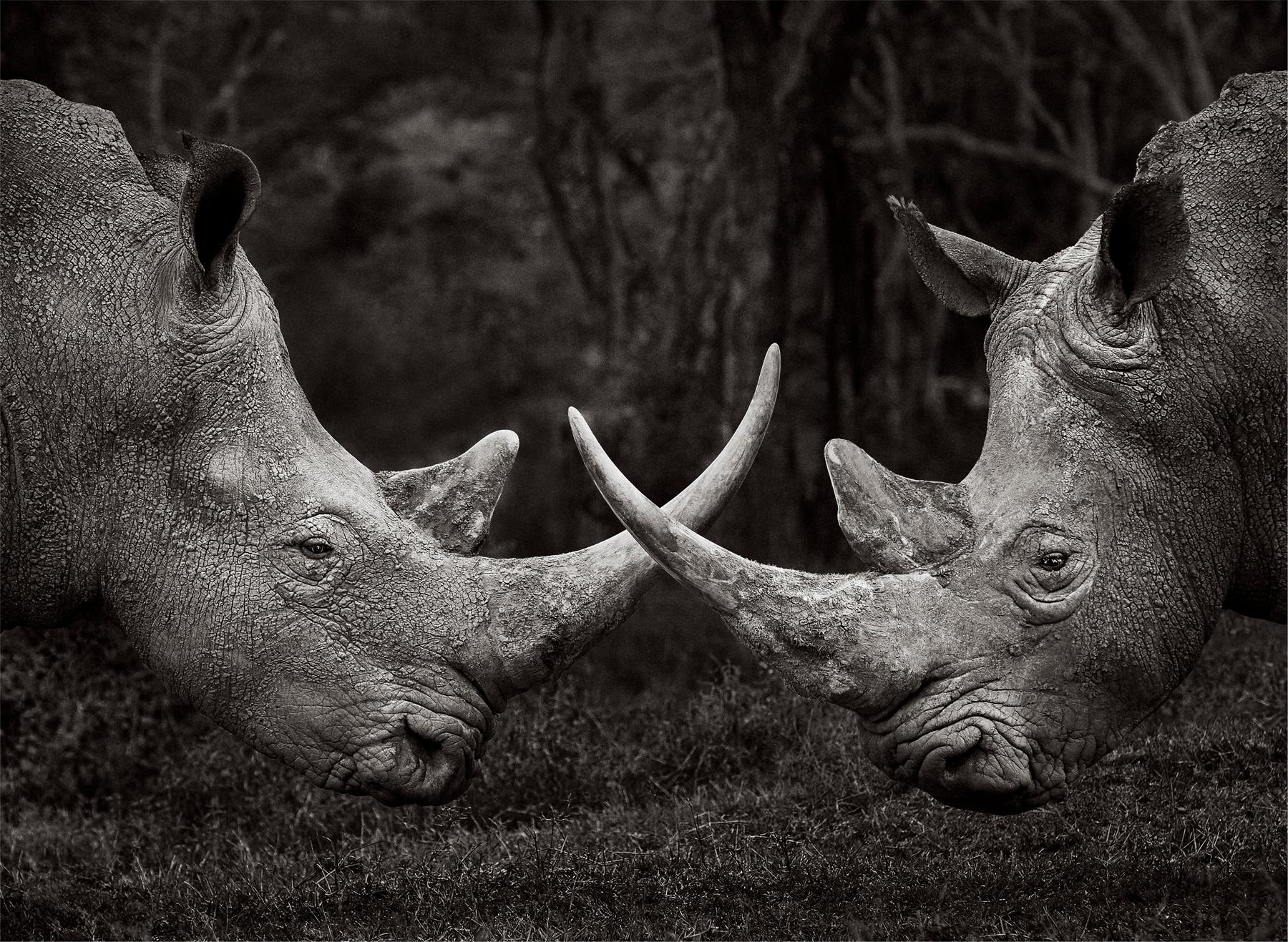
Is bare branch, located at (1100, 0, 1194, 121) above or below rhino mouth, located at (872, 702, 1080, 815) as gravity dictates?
above

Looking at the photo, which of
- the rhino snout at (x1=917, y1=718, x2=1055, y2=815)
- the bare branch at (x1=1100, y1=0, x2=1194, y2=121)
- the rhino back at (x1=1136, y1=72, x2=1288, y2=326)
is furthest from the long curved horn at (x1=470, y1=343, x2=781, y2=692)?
the bare branch at (x1=1100, y1=0, x2=1194, y2=121)

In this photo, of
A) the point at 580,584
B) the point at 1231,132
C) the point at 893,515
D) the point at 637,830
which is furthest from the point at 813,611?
the point at 1231,132

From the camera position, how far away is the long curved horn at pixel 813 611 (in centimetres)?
505

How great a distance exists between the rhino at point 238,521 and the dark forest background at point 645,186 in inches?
162

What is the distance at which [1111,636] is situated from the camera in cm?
521

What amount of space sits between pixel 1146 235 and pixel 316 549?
2.58 m

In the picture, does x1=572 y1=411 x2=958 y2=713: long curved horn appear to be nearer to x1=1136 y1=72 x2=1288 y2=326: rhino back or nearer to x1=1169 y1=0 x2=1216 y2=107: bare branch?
x1=1136 y1=72 x2=1288 y2=326: rhino back

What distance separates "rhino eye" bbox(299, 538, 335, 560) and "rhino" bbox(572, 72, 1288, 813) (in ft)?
2.73

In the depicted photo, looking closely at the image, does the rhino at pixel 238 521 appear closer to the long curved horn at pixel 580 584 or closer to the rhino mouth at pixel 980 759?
the long curved horn at pixel 580 584

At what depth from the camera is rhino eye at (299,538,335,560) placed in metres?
5.46

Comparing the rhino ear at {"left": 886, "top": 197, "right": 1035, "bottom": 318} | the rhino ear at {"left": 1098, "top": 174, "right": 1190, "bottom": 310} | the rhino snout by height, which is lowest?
the rhino snout

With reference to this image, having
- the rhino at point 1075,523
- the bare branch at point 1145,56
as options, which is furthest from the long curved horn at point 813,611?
the bare branch at point 1145,56

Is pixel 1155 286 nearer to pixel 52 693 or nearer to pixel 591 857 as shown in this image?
pixel 591 857

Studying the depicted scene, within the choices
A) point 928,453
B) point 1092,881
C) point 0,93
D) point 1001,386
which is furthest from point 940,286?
point 928,453
